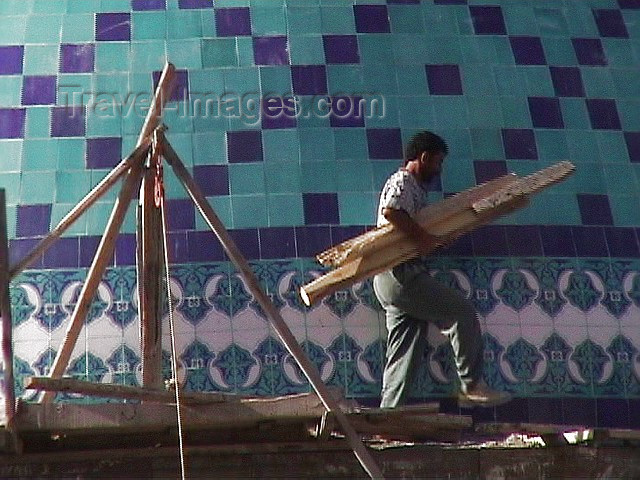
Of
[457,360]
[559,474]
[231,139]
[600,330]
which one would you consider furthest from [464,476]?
[231,139]

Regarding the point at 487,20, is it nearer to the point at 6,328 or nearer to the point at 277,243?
the point at 277,243

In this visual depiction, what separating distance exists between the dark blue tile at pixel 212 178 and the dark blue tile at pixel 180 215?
0.47 feet

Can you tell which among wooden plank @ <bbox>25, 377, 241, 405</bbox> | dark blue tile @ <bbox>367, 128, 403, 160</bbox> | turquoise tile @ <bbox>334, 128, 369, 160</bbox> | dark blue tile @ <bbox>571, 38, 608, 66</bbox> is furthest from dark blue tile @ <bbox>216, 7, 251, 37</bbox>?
wooden plank @ <bbox>25, 377, 241, 405</bbox>

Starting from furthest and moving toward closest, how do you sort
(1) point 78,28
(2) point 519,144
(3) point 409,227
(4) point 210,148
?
(1) point 78,28, (2) point 519,144, (4) point 210,148, (3) point 409,227

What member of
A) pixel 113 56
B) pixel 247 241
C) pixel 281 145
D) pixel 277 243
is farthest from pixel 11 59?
pixel 277 243

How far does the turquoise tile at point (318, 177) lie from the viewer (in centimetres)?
1260

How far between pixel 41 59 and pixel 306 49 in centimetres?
166

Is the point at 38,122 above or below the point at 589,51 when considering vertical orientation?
below

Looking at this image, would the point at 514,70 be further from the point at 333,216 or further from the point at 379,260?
the point at 379,260

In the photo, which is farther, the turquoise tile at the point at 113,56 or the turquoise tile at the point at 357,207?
the turquoise tile at the point at 113,56

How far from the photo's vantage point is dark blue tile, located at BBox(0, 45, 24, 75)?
13.1m

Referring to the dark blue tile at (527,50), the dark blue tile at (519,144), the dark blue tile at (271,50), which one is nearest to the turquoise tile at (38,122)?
the dark blue tile at (271,50)

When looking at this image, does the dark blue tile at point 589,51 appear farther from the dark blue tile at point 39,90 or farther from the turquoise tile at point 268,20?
the dark blue tile at point 39,90

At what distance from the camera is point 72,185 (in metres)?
12.6
